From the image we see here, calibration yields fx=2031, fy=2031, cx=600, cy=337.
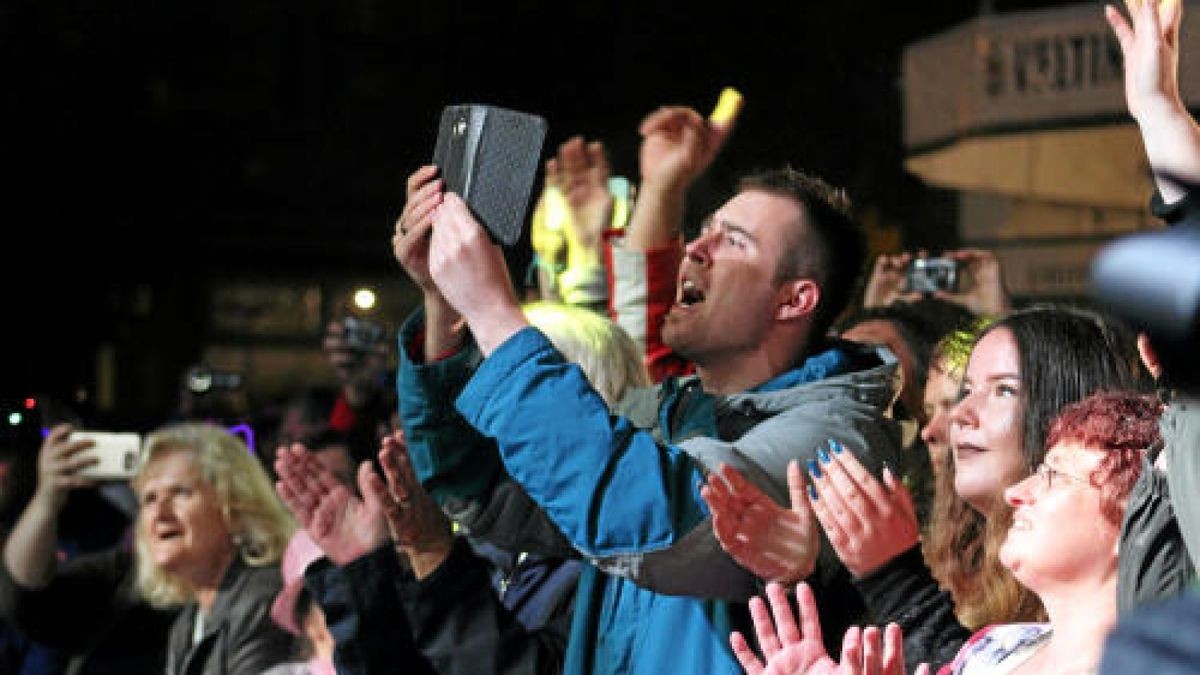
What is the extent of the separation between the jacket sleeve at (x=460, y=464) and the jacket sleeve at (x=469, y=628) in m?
0.19

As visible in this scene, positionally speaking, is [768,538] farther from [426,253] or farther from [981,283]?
[981,283]

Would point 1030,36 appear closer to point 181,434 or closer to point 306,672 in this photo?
point 181,434

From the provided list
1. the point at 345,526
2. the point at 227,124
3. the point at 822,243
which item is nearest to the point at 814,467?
the point at 822,243

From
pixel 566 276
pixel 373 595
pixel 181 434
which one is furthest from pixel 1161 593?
pixel 181 434

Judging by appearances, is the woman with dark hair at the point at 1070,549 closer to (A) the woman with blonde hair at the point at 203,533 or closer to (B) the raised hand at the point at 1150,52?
(B) the raised hand at the point at 1150,52

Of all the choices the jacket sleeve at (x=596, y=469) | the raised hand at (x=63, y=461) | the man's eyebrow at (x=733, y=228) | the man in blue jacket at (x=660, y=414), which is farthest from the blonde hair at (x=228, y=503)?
the jacket sleeve at (x=596, y=469)

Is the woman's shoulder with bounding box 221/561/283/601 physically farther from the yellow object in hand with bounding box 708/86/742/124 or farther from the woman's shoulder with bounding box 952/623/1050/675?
the woman's shoulder with bounding box 952/623/1050/675

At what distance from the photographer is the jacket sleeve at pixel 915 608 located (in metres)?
2.49

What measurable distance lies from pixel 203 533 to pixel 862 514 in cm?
271

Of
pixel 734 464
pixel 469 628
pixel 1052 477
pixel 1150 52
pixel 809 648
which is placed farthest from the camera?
pixel 469 628

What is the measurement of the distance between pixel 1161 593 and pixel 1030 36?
619 cm

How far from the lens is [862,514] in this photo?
8.08ft

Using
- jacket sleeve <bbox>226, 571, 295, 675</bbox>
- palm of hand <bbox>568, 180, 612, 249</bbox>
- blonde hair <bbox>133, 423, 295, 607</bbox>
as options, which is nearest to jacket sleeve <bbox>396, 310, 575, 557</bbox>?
palm of hand <bbox>568, 180, 612, 249</bbox>

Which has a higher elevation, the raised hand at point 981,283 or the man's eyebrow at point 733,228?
the man's eyebrow at point 733,228
